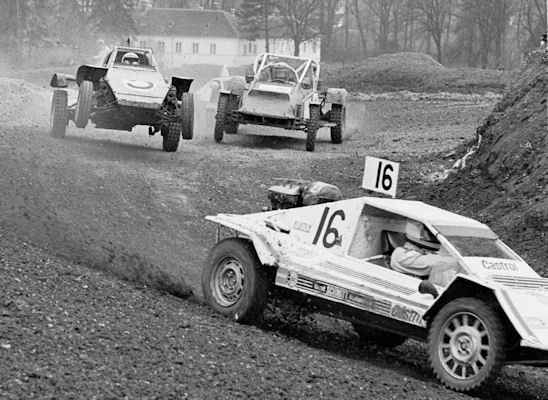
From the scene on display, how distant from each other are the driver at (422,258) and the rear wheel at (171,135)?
11.8 meters

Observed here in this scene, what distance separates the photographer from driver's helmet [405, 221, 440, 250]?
28.8 feet

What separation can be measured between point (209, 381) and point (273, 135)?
810 inches

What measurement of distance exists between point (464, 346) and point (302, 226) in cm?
221

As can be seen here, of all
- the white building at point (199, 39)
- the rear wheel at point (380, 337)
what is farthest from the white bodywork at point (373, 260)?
the white building at point (199, 39)

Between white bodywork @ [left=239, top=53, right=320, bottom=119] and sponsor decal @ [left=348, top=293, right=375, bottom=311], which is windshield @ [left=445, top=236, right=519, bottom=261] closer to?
sponsor decal @ [left=348, top=293, right=375, bottom=311]

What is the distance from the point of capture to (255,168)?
20.0 metres

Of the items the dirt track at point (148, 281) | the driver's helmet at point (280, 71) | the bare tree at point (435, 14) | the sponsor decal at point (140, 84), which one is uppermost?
the bare tree at point (435, 14)

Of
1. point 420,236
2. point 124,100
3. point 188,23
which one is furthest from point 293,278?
point 188,23

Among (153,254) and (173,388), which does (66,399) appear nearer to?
(173,388)

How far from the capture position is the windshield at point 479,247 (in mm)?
8586

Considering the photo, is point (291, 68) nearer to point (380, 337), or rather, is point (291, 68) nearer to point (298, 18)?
point (380, 337)

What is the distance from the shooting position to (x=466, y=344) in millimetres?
7984

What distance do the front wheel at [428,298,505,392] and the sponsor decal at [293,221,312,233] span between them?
181 cm

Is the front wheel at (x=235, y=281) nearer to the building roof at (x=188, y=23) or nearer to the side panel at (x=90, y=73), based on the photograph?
the side panel at (x=90, y=73)
